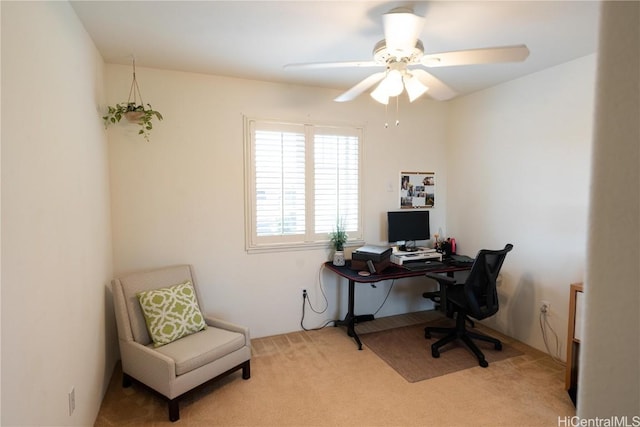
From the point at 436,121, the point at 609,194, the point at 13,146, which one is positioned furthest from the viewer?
the point at 436,121

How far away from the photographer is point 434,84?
2.29m

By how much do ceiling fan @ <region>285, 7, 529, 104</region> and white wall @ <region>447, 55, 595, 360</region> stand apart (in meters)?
1.21

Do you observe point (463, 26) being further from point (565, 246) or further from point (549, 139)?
point (565, 246)

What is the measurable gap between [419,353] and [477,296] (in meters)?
0.73

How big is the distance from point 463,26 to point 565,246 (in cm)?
199

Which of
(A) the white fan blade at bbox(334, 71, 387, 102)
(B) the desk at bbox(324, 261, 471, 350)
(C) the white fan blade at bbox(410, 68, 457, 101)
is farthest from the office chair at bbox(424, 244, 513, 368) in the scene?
(A) the white fan blade at bbox(334, 71, 387, 102)

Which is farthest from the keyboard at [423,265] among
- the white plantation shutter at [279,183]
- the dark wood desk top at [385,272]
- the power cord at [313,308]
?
the white plantation shutter at [279,183]

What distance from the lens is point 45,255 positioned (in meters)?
1.51

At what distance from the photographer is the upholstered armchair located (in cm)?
224

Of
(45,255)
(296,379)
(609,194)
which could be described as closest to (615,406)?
(609,194)

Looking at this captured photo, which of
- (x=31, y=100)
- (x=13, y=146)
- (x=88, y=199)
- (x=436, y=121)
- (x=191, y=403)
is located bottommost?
(x=191, y=403)

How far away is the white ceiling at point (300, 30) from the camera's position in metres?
1.96

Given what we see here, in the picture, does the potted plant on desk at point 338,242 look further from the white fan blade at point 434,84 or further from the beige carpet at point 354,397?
the white fan blade at point 434,84

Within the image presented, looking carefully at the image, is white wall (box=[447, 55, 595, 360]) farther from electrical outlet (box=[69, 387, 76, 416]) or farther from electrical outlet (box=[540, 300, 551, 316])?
electrical outlet (box=[69, 387, 76, 416])
